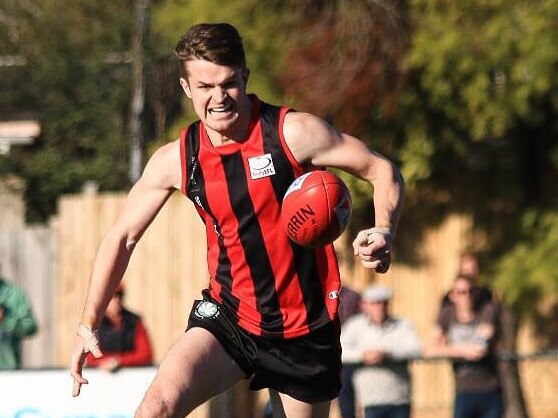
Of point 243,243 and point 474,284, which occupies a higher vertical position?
point 243,243

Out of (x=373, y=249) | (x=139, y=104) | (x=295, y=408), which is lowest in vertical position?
(x=139, y=104)

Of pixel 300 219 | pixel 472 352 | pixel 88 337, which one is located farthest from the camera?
pixel 472 352

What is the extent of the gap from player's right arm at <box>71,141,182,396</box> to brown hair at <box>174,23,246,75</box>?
19.0 inches

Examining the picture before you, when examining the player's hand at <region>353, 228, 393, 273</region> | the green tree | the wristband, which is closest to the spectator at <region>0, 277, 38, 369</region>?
the wristband

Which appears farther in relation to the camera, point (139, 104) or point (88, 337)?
point (139, 104)

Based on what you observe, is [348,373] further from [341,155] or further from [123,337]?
[341,155]

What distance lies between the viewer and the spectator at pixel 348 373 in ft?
41.6

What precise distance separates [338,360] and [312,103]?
7.72 metres

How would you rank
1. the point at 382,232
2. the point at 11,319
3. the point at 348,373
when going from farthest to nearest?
the point at 11,319
the point at 348,373
the point at 382,232

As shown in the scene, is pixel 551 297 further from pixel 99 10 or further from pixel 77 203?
pixel 99 10

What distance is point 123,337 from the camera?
492 inches

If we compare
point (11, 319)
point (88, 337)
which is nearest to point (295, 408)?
point (88, 337)

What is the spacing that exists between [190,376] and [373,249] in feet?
3.48

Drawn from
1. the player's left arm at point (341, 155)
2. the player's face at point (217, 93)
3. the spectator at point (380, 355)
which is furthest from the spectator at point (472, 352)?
the player's face at point (217, 93)
